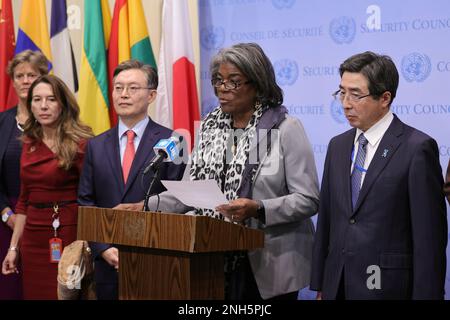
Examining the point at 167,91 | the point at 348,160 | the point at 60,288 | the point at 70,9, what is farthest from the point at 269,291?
the point at 70,9

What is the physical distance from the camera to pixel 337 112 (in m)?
5.09

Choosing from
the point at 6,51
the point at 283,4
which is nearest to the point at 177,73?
the point at 283,4

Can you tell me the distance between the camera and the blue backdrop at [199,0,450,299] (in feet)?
15.3

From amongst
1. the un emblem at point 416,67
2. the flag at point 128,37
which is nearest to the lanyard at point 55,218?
the flag at point 128,37

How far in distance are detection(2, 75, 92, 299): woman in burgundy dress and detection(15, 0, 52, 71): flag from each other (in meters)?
1.23

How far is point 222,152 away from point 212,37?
7.16 feet

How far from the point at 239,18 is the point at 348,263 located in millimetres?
2845

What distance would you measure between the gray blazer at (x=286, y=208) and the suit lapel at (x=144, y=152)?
313 mm

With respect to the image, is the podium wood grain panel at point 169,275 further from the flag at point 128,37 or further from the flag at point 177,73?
the flag at point 128,37

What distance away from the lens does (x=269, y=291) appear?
3.54 metres

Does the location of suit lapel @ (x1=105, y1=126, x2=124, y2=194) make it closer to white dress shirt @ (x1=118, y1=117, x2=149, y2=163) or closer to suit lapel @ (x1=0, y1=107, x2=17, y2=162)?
white dress shirt @ (x1=118, y1=117, x2=149, y2=163)

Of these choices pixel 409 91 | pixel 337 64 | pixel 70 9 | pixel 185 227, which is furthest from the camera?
pixel 70 9

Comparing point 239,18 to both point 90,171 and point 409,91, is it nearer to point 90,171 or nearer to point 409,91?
point 409,91

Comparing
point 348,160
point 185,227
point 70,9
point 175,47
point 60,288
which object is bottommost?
point 60,288
